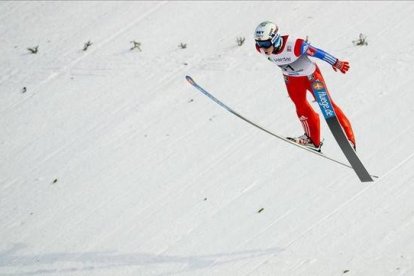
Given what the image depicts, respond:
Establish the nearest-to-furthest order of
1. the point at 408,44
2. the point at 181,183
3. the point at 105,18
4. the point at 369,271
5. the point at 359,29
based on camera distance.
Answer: the point at 369,271 < the point at 181,183 < the point at 408,44 < the point at 359,29 < the point at 105,18

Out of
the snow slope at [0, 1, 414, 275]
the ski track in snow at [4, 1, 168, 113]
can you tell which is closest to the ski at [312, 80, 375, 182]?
the snow slope at [0, 1, 414, 275]

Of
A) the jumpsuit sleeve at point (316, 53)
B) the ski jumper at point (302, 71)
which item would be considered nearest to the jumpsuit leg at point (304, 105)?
the ski jumper at point (302, 71)

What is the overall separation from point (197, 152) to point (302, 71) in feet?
9.49

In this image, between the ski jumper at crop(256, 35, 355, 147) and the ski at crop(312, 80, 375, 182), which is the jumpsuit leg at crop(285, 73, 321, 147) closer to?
the ski jumper at crop(256, 35, 355, 147)

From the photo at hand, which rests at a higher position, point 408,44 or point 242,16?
point 242,16

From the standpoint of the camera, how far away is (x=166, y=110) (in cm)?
1061

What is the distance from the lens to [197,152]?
9.62 metres

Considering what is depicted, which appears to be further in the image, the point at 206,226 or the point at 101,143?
the point at 101,143

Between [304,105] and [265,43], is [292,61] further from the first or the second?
[304,105]

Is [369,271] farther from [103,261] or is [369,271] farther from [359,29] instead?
[359,29]

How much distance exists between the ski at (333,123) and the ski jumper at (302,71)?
109mm

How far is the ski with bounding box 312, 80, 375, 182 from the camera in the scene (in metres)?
7.34

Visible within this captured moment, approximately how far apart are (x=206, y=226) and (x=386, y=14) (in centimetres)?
567

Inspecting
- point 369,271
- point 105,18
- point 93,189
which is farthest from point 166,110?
point 369,271
